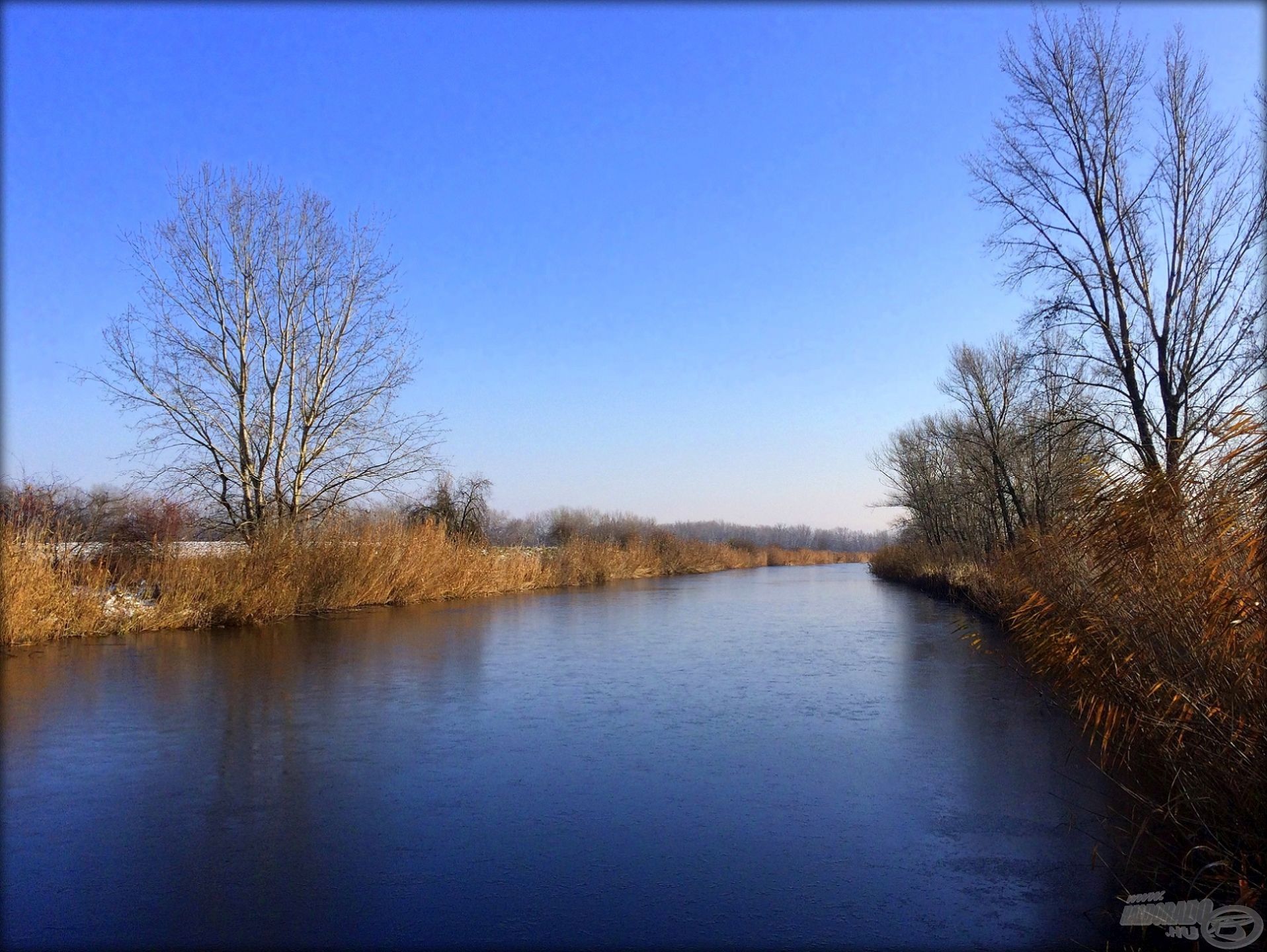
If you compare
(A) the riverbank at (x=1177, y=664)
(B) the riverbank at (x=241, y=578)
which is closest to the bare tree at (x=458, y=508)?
(B) the riverbank at (x=241, y=578)

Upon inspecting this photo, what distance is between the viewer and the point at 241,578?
1495 cm

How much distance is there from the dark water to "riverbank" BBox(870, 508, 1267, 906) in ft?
1.58

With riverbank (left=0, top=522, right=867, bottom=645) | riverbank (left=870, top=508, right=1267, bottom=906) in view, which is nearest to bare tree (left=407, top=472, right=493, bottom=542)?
riverbank (left=0, top=522, right=867, bottom=645)

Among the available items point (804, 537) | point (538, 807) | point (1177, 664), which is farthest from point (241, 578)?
point (804, 537)

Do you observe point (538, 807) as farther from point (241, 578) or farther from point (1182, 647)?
point (241, 578)

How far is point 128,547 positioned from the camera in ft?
48.4

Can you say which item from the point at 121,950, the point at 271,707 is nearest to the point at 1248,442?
the point at 121,950

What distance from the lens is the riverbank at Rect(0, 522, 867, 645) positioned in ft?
38.1

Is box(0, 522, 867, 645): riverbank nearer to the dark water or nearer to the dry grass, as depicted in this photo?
the dark water

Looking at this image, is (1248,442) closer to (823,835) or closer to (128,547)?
(823,835)

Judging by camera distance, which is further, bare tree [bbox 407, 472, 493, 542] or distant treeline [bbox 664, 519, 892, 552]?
distant treeline [bbox 664, 519, 892, 552]

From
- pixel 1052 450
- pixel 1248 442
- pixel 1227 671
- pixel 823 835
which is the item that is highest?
pixel 1052 450

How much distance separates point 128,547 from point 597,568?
1999cm

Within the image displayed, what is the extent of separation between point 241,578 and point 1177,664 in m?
14.8
